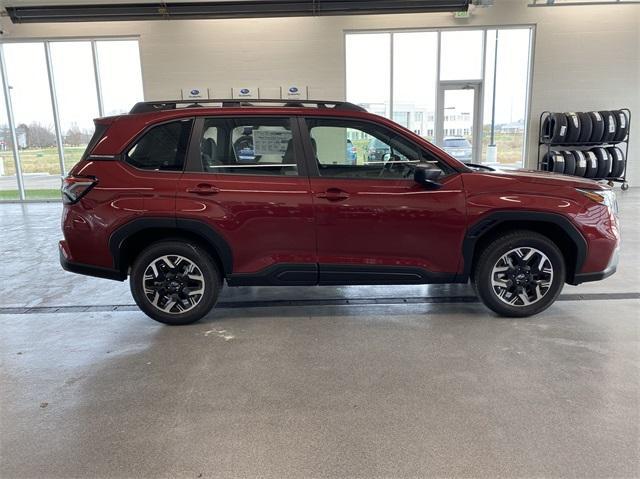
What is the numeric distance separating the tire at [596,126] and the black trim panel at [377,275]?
9.04 meters

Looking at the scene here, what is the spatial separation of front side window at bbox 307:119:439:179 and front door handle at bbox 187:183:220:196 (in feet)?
2.79

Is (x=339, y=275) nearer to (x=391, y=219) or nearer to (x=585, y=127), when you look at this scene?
(x=391, y=219)

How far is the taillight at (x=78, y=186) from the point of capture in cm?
364

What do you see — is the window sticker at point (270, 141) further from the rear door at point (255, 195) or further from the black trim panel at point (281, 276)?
the black trim panel at point (281, 276)

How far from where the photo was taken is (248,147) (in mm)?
3734

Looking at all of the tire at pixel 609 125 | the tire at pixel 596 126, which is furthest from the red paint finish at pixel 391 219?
the tire at pixel 609 125

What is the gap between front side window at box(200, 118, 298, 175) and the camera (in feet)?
12.1

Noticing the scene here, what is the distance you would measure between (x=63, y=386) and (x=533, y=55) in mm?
11786

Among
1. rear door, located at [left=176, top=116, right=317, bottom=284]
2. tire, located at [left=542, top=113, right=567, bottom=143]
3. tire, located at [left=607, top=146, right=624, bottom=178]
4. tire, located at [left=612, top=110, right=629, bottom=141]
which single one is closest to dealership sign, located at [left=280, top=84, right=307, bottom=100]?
tire, located at [left=542, top=113, right=567, bottom=143]

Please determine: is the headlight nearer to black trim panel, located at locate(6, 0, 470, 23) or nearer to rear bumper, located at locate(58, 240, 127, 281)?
rear bumper, located at locate(58, 240, 127, 281)

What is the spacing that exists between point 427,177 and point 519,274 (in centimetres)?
113

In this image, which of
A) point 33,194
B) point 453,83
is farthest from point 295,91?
point 33,194

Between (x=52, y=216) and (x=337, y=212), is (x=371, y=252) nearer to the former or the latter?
(x=337, y=212)

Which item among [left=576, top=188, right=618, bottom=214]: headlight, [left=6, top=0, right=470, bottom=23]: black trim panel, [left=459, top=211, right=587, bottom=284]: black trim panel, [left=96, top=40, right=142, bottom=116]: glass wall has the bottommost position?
[left=459, top=211, right=587, bottom=284]: black trim panel
